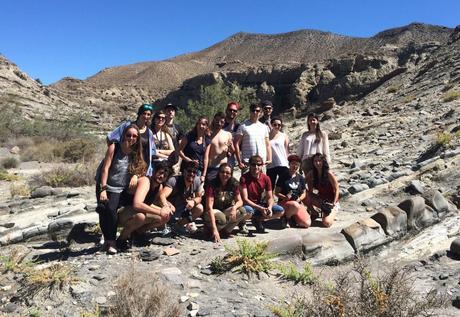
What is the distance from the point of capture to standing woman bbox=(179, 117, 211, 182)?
6227 millimetres

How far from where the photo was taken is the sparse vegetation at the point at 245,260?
485 centimetres

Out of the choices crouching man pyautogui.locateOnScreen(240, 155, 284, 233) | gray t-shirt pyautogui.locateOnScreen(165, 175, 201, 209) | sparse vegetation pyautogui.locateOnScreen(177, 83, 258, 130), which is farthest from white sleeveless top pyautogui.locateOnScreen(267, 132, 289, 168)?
sparse vegetation pyautogui.locateOnScreen(177, 83, 258, 130)

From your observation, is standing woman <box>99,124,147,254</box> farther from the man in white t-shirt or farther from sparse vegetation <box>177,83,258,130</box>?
sparse vegetation <box>177,83,258,130</box>

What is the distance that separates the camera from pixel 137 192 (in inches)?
203

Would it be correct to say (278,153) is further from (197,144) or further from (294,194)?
(197,144)

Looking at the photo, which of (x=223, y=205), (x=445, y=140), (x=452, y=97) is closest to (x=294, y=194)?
(x=223, y=205)

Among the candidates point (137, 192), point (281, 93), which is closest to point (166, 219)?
point (137, 192)

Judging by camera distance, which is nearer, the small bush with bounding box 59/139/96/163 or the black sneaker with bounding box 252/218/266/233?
the black sneaker with bounding box 252/218/266/233

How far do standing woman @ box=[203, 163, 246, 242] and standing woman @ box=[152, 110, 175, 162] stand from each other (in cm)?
84

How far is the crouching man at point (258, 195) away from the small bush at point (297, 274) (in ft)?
4.02

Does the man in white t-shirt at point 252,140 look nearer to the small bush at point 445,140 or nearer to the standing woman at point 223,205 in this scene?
the standing woman at point 223,205

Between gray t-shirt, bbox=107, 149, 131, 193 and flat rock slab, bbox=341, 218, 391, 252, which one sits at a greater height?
gray t-shirt, bbox=107, 149, 131, 193

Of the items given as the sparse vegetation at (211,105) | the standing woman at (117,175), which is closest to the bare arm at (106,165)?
the standing woman at (117,175)

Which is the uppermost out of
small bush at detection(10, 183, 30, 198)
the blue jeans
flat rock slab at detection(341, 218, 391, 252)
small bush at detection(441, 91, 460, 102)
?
small bush at detection(441, 91, 460, 102)
